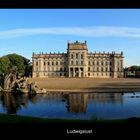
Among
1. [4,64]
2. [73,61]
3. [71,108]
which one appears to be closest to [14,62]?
[4,64]

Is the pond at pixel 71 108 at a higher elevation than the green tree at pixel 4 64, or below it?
below

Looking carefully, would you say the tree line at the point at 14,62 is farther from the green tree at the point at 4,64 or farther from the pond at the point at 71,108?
the pond at the point at 71,108

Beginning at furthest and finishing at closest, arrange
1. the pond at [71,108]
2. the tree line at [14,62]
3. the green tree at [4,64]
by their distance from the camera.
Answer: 1. the green tree at [4,64]
2. the pond at [71,108]
3. the tree line at [14,62]

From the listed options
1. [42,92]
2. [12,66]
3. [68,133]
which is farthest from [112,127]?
[42,92]

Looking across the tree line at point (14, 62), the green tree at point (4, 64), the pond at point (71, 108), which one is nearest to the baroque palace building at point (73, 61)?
the tree line at point (14, 62)

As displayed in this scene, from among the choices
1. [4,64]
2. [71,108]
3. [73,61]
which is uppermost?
[73,61]

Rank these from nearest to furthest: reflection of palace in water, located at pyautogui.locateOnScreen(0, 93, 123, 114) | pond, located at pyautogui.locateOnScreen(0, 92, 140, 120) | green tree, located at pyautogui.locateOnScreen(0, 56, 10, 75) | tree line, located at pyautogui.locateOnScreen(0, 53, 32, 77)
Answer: tree line, located at pyautogui.locateOnScreen(0, 53, 32, 77) → pond, located at pyautogui.locateOnScreen(0, 92, 140, 120) → green tree, located at pyautogui.locateOnScreen(0, 56, 10, 75) → reflection of palace in water, located at pyautogui.locateOnScreen(0, 93, 123, 114)

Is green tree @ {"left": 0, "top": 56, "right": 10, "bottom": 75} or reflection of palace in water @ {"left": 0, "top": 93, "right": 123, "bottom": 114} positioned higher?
green tree @ {"left": 0, "top": 56, "right": 10, "bottom": 75}

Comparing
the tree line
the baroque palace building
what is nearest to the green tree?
the tree line

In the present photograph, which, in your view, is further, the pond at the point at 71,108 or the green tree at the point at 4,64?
the green tree at the point at 4,64

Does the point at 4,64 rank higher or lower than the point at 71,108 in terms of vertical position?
higher

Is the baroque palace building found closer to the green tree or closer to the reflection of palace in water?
the green tree

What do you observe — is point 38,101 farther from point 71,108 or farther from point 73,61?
point 71,108
